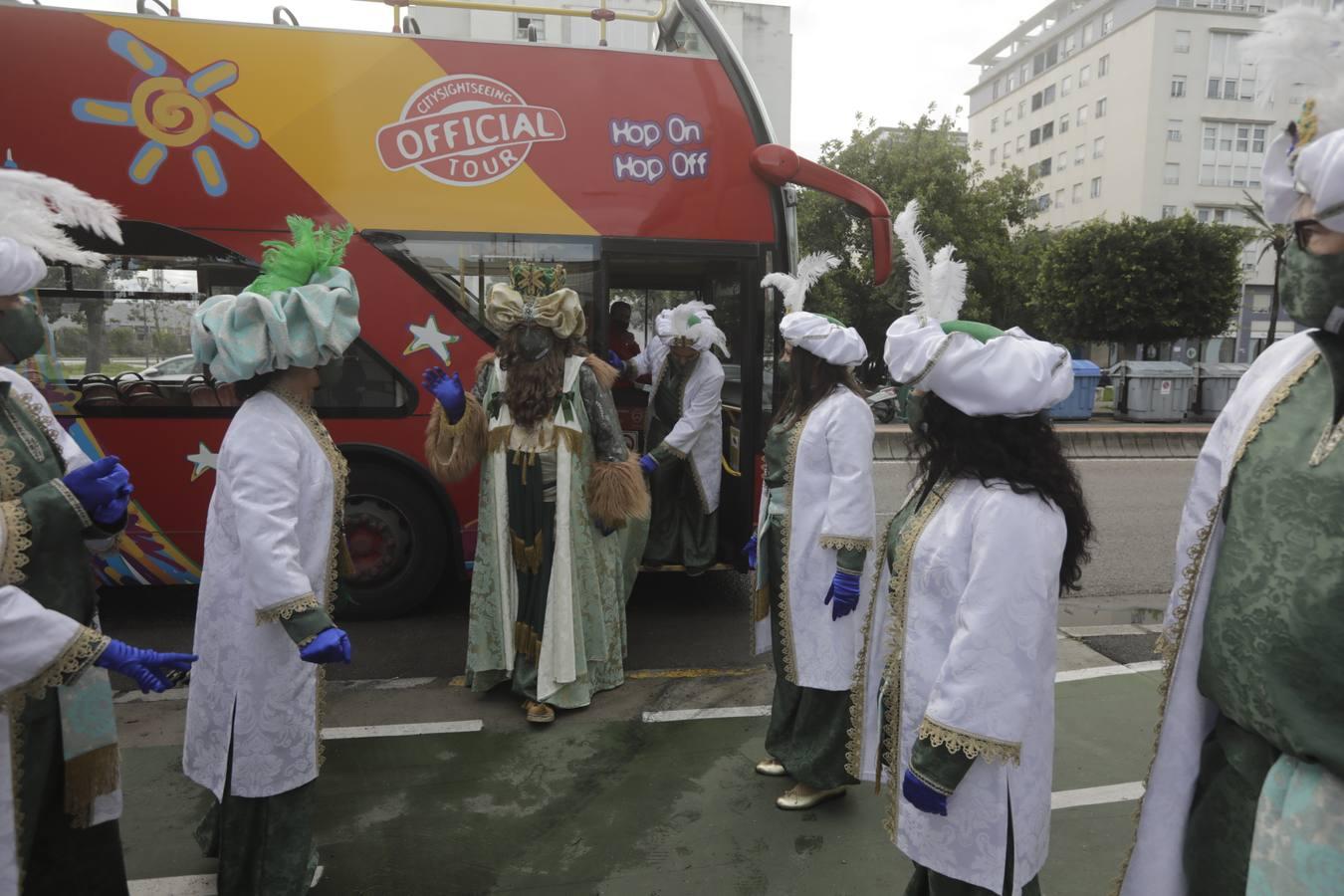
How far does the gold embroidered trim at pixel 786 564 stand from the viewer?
3246mm

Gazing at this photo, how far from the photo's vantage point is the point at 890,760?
2.14 meters

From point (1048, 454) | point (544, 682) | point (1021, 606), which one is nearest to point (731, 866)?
point (544, 682)

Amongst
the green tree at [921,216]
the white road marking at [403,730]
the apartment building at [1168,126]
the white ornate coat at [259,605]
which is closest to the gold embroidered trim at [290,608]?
the white ornate coat at [259,605]

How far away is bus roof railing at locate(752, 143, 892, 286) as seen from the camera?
5.16m

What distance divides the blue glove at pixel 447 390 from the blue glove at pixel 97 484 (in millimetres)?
1837

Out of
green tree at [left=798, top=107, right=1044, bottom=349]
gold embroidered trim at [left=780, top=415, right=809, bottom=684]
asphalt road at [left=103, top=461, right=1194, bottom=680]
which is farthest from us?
green tree at [left=798, top=107, right=1044, bottom=349]

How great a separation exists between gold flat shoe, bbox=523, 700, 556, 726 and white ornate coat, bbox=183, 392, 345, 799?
1.51 metres

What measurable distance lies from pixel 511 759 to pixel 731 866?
117 cm

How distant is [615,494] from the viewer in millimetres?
4168

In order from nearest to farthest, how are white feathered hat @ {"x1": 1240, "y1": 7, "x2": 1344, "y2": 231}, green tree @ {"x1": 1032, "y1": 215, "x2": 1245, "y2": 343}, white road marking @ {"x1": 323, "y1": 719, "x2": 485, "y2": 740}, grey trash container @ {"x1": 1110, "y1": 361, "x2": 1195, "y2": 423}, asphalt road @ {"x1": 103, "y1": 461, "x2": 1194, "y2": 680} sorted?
white feathered hat @ {"x1": 1240, "y1": 7, "x2": 1344, "y2": 231}
white road marking @ {"x1": 323, "y1": 719, "x2": 485, "y2": 740}
asphalt road @ {"x1": 103, "y1": 461, "x2": 1194, "y2": 680}
grey trash container @ {"x1": 1110, "y1": 361, "x2": 1195, "y2": 423}
green tree @ {"x1": 1032, "y1": 215, "x2": 1245, "y2": 343}

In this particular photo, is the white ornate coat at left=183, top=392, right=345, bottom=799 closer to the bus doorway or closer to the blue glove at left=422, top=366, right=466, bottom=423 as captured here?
the blue glove at left=422, top=366, right=466, bottom=423

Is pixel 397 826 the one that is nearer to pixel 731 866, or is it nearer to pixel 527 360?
pixel 731 866

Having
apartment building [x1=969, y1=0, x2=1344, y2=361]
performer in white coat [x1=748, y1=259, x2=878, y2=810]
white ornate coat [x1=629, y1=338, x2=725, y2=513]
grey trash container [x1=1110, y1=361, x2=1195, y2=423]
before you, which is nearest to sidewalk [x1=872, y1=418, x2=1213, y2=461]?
grey trash container [x1=1110, y1=361, x2=1195, y2=423]

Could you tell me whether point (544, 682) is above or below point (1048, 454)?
below
